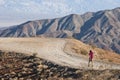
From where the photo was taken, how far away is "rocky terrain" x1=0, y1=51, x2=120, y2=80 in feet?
129

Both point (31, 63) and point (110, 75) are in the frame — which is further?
point (31, 63)

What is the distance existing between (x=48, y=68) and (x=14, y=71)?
4016mm

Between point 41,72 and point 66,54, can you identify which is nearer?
point 41,72

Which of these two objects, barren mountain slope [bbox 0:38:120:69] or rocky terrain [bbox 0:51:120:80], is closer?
rocky terrain [bbox 0:51:120:80]

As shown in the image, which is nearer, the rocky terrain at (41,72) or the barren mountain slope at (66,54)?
the rocky terrain at (41,72)

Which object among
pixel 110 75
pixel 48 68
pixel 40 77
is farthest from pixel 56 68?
pixel 110 75

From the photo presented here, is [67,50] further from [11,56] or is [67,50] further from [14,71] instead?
[14,71]

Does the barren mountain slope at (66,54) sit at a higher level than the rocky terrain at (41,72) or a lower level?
higher

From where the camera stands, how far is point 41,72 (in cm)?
4172

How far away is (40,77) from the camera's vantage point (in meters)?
39.9

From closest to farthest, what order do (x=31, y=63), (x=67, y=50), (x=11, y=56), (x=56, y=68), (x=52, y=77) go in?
(x=52, y=77) → (x=56, y=68) → (x=31, y=63) → (x=11, y=56) → (x=67, y=50)

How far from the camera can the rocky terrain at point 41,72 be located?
3931 centimetres

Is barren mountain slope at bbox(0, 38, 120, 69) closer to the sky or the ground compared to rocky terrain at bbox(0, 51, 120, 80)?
closer to the sky

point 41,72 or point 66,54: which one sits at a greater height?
point 66,54
